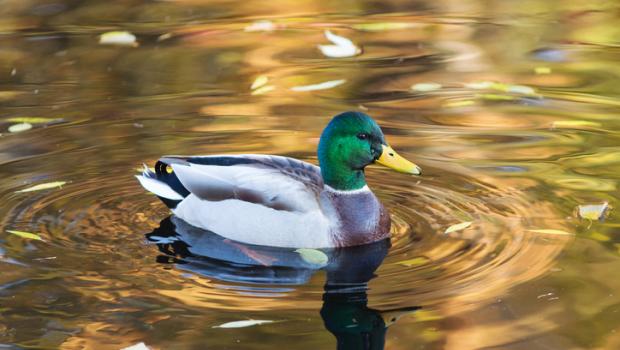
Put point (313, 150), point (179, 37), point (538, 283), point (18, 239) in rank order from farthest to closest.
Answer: point (179, 37), point (313, 150), point (18, 239), point (538, 283)

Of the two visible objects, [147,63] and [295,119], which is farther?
[147,63]

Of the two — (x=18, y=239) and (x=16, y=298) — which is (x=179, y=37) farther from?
(x=16, y=298)

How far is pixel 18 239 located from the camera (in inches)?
287

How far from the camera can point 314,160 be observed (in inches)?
344

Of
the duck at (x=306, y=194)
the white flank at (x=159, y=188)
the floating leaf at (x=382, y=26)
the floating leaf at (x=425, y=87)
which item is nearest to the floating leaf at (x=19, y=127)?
the white flank at (x=159, y=188)

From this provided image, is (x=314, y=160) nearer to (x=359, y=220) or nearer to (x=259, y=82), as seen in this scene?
(x=359, y=220)

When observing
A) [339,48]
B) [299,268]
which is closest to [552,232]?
[299,268]

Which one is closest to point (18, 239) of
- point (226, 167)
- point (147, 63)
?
point (226, 167)

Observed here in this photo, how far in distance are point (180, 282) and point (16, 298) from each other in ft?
2.86

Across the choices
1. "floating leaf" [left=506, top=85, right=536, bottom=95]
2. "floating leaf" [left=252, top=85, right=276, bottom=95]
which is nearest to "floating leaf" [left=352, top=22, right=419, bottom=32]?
"floating leaf" [left=252, top=85, right=276, bottom=95]

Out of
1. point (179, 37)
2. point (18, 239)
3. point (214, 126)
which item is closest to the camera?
point (18, 239)

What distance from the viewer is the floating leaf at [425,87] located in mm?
10508

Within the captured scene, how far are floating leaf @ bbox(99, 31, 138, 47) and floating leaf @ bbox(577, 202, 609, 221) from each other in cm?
599

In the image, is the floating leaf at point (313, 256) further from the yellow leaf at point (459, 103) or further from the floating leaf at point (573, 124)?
the yellow leaf at point (459, 103)
